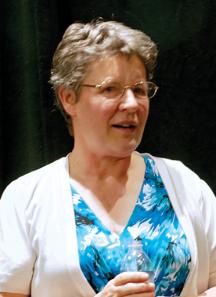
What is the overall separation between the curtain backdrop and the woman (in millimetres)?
459

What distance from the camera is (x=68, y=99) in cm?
156

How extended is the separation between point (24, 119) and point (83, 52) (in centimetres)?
61

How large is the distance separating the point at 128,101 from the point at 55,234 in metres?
0.39

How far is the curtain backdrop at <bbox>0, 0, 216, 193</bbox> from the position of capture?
199 cm

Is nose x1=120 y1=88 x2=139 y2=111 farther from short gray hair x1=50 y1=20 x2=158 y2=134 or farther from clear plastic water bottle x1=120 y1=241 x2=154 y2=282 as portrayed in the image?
clear plastic water bottle x1=120 y1=241 x2=154 y2=282

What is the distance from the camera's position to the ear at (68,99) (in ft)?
5.06

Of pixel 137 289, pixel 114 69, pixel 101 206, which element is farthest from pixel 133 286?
pixel 114 69

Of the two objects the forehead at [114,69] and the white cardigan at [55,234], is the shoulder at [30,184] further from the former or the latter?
the forehead at [114,69]

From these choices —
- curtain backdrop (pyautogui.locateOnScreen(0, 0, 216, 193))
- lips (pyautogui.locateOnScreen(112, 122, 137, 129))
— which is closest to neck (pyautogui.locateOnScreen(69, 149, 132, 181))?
lips (pyautogui.locateOnScreen(112, 122, 137, 129))

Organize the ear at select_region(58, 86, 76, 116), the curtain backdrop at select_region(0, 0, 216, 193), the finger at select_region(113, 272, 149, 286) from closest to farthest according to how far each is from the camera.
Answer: the finger at select_region(113, 272, 149, 286)
the ear at select_region(58, 86, 76, 116)
the curtain backdrop at select_region(0, 0, 216, 193)

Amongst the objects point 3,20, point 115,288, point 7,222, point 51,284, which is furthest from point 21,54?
point 115,288

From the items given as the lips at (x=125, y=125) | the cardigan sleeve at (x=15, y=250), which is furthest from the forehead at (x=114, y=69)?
the cardigan sleeve at (x=15, y=250)

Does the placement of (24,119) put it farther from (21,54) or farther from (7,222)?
(7,222)

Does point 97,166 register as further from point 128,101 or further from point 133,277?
point 133,277
